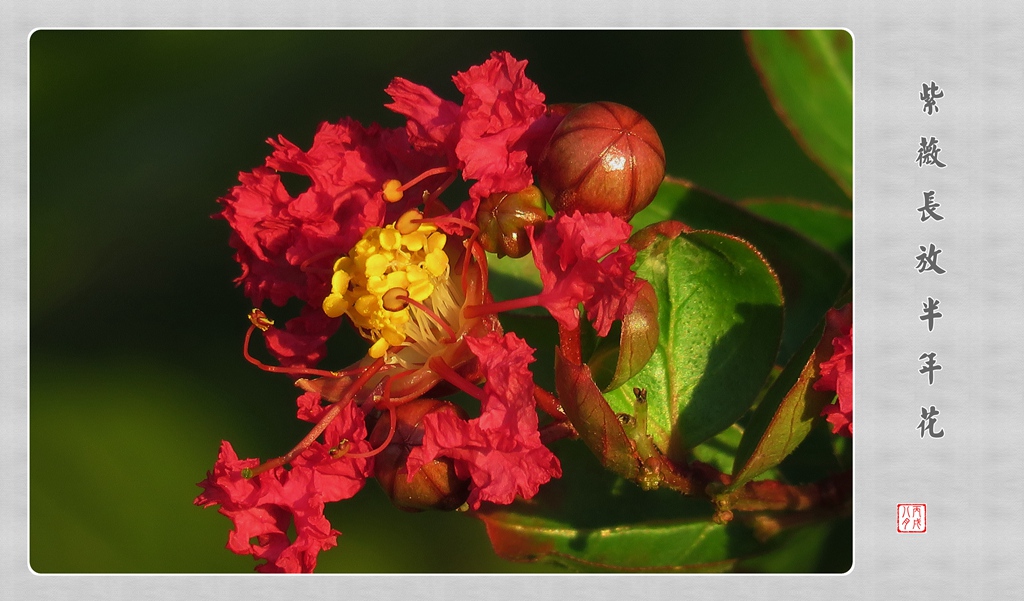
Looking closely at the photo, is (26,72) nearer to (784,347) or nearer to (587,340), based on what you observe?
(587,340)

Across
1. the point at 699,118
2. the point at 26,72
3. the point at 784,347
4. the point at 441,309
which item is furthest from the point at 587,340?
the point at 26,72

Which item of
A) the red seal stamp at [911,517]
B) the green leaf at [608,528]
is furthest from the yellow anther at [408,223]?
the red seal stamp at [911,517]

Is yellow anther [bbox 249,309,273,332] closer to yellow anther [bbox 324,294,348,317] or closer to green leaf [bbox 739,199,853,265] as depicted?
yellow anther [bbox 324,294,348,317]

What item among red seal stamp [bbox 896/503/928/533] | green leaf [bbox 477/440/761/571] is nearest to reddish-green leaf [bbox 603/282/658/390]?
green leaf [bbox 477/440/761/571]

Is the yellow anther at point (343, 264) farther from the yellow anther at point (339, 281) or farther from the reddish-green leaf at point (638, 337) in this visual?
the reddish-green leaf at point (638, 337)

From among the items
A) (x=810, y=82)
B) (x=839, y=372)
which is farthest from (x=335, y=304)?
(x=810, y=82)

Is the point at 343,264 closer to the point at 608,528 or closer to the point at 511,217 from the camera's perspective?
the point at 511,217
